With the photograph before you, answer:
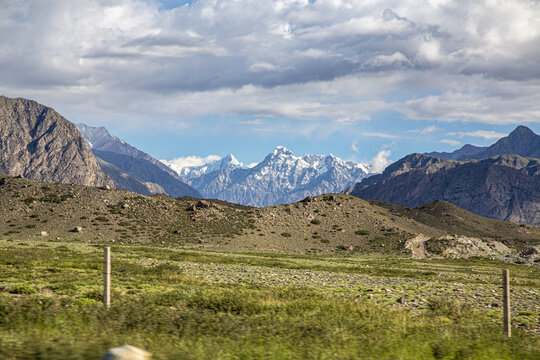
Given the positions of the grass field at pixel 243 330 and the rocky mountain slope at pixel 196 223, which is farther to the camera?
the rocky mountain slope at pixel 196 223

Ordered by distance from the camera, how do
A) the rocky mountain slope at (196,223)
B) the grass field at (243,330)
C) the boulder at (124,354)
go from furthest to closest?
1. the rocky mountain slope at (196,223)
2. the grass field at (243,330)
3. the boulder at (124,354)

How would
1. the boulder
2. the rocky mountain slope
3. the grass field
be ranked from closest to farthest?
the boulder, the grass field, the rocky mountain slope

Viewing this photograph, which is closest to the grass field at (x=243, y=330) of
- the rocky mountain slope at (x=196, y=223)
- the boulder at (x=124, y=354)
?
the boulder at (x=124, y=354)

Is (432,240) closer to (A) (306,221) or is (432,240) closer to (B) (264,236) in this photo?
(A) (306,221)

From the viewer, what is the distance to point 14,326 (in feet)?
37.6

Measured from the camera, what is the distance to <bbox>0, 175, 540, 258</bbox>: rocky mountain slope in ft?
292

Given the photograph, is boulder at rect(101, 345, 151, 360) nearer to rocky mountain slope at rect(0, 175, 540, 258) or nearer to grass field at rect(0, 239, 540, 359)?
grass field at rect(0, 239, 540, 359)

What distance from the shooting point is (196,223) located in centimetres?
10206

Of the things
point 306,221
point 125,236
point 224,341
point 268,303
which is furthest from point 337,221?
point 224,341

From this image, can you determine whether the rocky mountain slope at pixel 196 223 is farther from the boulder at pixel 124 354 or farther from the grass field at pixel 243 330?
the boulder at pixel 124 354

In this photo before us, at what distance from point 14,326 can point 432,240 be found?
100.0m

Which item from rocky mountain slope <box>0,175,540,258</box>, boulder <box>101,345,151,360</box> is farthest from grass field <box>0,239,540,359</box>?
rocky mountain slope <box>0,175,540,258</box>

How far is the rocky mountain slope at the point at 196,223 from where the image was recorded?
3501 inches

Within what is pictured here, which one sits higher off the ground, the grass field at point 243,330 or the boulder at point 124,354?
the boulder at point 124,354
